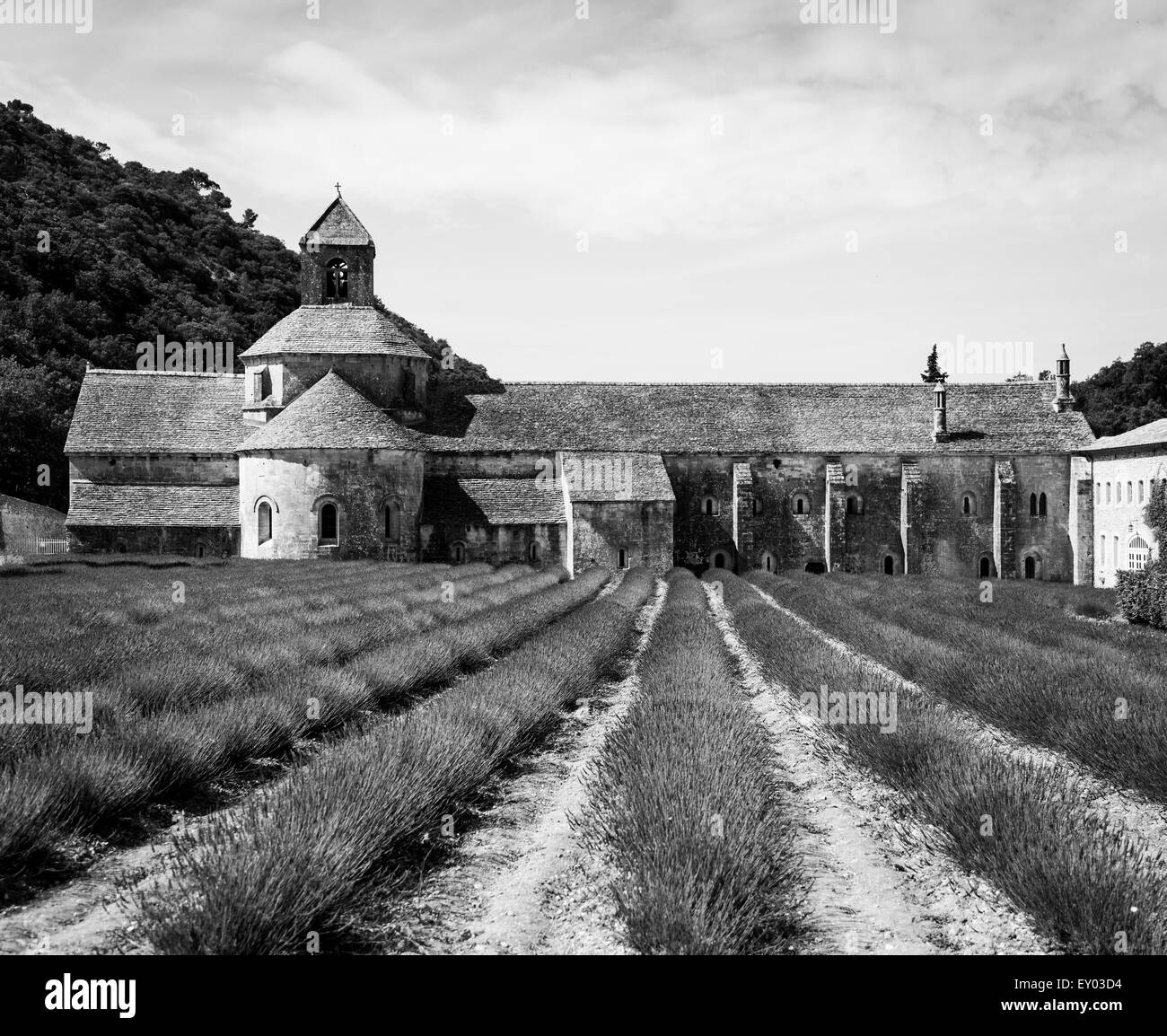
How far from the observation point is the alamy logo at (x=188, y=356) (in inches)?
2493

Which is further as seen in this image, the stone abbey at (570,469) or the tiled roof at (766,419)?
the tiled roof at (766,419)

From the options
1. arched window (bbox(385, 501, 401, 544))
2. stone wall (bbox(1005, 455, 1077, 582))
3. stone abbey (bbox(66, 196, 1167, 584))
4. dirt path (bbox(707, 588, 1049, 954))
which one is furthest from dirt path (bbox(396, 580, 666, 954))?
stone wall (bbox(1005, 455, 1077, 582))

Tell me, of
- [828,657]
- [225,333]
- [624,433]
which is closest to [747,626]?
[828,657]

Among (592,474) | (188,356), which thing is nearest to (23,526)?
(592,474)

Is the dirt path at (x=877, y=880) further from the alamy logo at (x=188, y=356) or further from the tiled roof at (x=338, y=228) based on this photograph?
the alamy logo at (x=188, y=356)

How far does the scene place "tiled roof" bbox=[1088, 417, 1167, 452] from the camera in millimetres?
36875

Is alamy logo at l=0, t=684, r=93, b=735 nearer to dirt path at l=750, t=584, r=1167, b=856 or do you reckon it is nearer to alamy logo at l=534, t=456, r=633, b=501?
dirt path at l=750, t=584, r=1167, b=856

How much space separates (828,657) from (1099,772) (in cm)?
570

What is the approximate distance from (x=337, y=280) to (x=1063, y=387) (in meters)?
33.7

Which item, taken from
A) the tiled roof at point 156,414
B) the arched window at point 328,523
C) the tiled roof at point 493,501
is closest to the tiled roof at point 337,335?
the tiled roof at point 156,414

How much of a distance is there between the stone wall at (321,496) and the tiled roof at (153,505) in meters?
3.16

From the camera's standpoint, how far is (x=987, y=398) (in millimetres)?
45875

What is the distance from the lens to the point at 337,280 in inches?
1809
